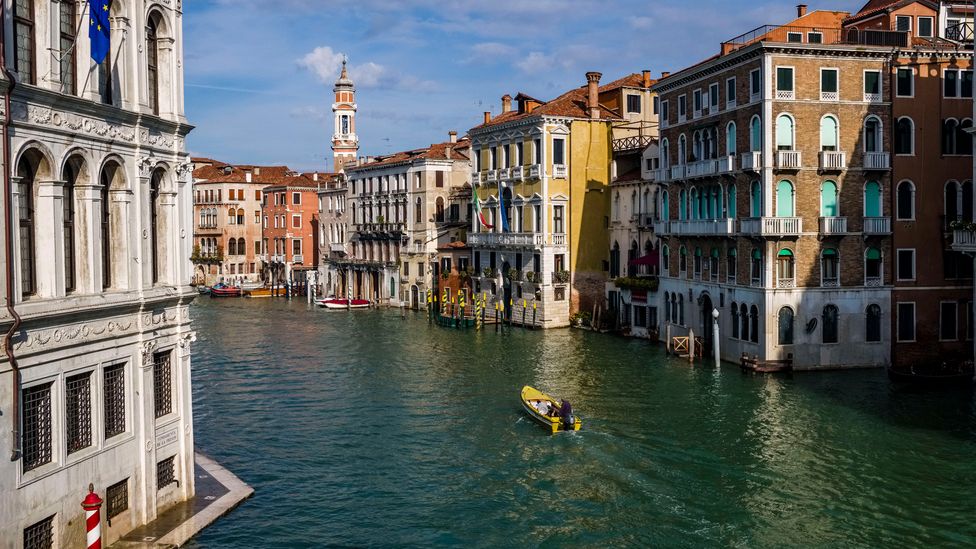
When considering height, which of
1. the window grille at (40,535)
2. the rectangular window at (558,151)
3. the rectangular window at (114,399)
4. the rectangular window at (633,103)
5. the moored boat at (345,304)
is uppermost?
the rectangular window at (633,103)

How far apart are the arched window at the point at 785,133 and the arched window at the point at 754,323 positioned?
17.9 ft

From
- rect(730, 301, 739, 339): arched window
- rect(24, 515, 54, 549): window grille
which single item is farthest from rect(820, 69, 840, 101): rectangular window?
rect(24, 515, 54, 549): window grille

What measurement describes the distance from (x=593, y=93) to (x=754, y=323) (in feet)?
59.4

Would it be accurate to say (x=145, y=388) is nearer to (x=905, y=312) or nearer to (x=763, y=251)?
(x=763, y=251)

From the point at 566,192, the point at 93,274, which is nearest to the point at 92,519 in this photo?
the point at 93,274

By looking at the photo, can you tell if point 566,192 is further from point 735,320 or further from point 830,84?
point 830,84

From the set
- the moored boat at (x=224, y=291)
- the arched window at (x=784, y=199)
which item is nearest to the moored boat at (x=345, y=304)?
the moored boat at (x=224, y=291)

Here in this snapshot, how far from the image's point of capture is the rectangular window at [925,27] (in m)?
33.7

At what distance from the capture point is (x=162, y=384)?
50.5 ft

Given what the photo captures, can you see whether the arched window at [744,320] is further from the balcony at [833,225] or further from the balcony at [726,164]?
the balcony at [726,164]

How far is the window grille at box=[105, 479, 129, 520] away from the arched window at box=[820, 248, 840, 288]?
80.4 ft

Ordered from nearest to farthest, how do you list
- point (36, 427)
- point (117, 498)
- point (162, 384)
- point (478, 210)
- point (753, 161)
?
point (36, 427) → point (117, 498) → point (162, 384) → point (753, 161) → point (478, 210)

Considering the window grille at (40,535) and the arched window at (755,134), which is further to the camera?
the arched window at (755,134)

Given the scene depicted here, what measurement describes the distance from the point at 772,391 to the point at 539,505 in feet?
41.5
